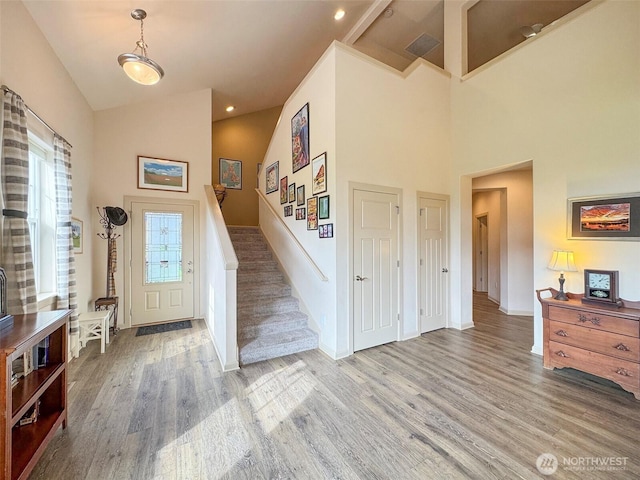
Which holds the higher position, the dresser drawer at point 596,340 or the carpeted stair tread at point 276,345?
the dresser drawer at point 596,340

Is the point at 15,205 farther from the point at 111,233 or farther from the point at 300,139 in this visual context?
the point at 300,139

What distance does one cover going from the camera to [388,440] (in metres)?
1.89

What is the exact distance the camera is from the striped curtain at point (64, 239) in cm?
288

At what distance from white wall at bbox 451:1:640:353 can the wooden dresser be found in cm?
45

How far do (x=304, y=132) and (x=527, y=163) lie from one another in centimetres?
309

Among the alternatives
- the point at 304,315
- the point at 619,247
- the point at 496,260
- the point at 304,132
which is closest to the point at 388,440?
the point at 304,315

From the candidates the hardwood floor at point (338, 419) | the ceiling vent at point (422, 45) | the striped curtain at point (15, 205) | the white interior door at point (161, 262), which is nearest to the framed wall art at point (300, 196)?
the white interior door at point (161, 262)

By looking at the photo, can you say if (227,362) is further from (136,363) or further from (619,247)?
(619,247)

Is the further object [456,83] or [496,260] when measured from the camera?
[496,260]

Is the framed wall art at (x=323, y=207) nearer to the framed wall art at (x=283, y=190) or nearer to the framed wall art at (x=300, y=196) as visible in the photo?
the framed wall art at (x=300, y=196)

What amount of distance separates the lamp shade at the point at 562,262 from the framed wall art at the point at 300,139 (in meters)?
3.26

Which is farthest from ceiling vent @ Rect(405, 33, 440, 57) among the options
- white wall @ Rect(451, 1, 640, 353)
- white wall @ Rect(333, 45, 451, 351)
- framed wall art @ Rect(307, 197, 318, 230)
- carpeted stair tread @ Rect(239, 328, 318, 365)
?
carpeted stair tread @ Rect(239, 328, 318, 365)

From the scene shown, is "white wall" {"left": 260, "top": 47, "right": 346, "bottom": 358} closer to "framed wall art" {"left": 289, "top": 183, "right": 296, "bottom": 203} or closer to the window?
"framed wall art" {"left": 289, "top": 183, "right": 296, "bottom": 203}

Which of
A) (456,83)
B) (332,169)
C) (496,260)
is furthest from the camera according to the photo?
(496,260)
